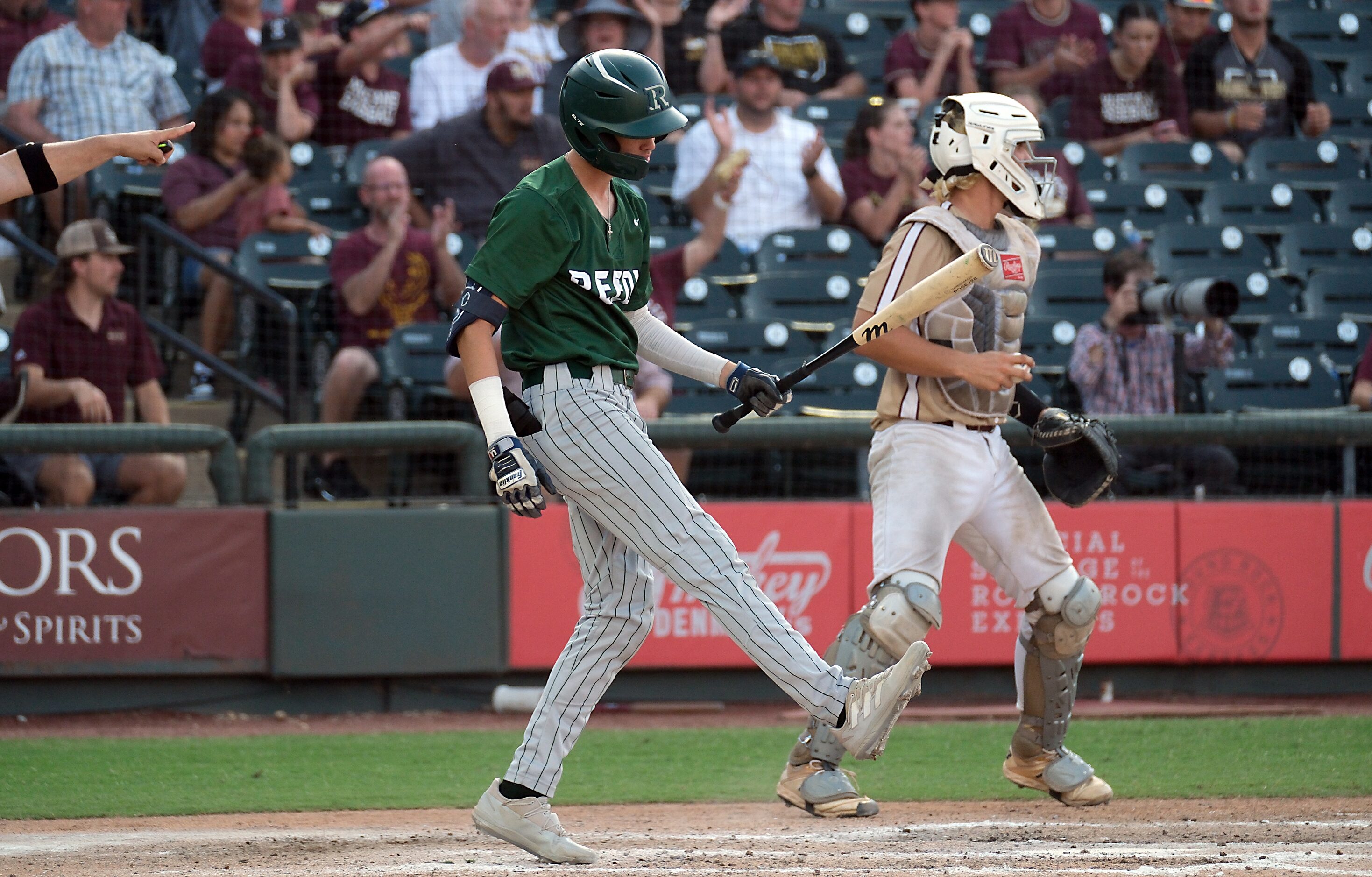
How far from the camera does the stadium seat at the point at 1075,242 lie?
29.3 feet

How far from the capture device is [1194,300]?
681 cm

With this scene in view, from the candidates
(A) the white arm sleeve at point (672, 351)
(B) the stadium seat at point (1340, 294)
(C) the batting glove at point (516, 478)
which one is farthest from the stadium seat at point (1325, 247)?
(C) the batting glove at point (516, 478)

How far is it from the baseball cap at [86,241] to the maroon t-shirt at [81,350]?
0.19 metres

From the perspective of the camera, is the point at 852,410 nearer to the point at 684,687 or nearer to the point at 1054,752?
the point at 684,687

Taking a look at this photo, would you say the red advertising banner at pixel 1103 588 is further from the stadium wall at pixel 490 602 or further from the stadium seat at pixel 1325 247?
the stadium seat at pixel 1325 247

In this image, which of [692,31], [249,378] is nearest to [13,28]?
[249,378]

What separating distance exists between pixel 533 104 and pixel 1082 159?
137 inches

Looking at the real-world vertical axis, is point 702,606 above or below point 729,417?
below

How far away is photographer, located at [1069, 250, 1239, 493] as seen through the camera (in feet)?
23.7

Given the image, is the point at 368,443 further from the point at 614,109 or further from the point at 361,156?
the point at 614,109

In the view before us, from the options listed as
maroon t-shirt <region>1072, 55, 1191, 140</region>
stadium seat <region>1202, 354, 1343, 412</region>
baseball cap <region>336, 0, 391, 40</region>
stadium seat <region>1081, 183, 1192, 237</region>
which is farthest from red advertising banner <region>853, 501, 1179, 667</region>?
baseball cap <region>336, 0, 391, 40</region>

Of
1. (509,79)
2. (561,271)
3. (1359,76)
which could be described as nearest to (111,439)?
(509,79)

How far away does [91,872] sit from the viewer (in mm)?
3609

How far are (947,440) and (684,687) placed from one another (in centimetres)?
288
